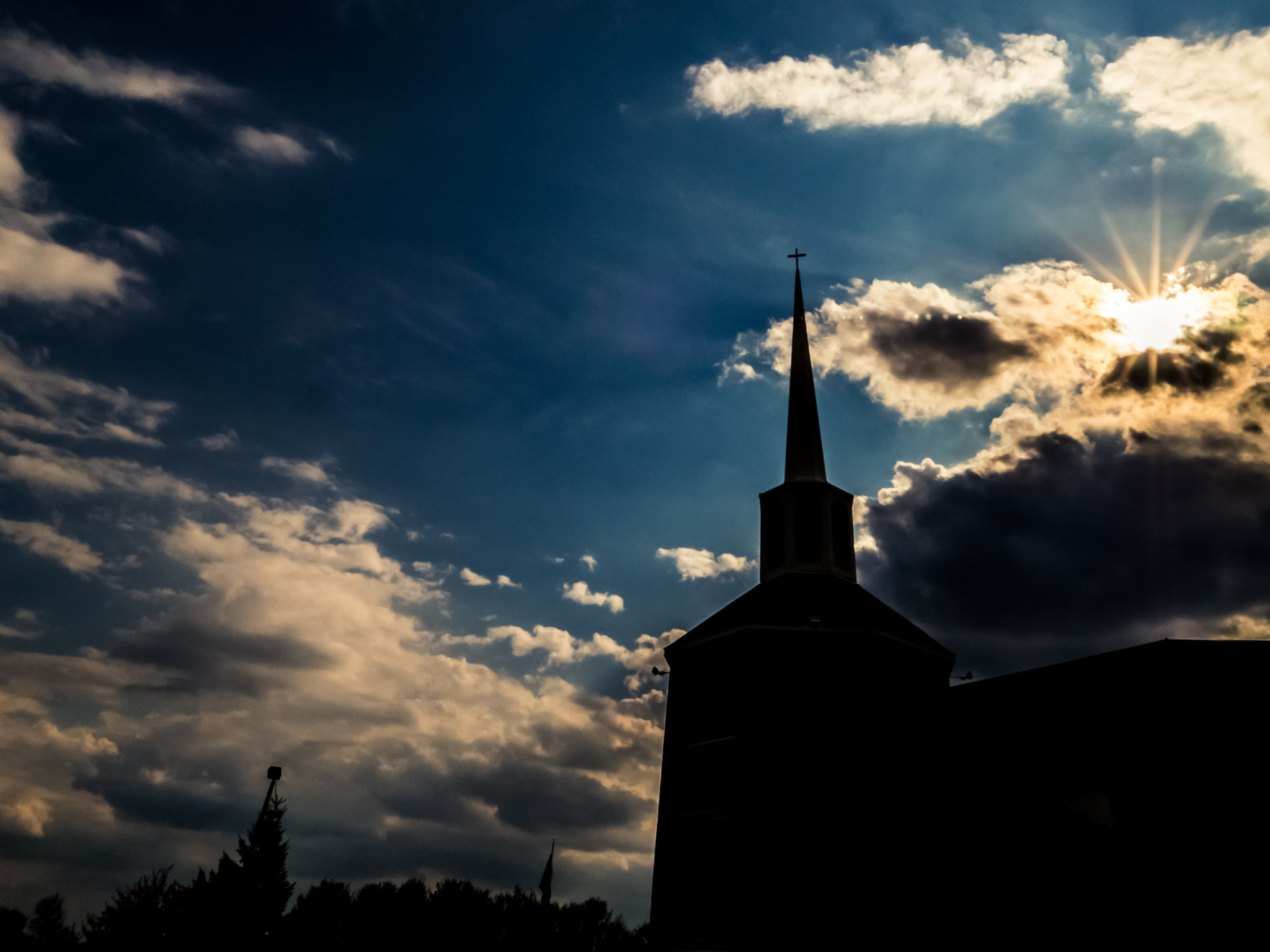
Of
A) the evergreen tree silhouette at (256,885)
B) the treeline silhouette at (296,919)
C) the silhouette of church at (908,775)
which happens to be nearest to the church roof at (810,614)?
the silhouette of church at (908,775)

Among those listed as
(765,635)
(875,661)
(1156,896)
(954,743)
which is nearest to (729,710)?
(765,635)

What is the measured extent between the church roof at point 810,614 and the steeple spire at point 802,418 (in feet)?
14.3

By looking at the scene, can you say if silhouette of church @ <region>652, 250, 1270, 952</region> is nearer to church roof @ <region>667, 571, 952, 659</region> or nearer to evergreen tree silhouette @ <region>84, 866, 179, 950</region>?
church roof @ <region>667, 571, 952, 659</region>

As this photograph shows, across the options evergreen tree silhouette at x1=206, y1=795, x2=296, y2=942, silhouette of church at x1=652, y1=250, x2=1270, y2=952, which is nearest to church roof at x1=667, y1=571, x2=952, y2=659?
silhouette of church at x1=652, y1=250, x2=1270, y2=952

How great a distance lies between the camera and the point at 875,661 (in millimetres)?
28094

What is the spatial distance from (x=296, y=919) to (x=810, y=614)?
48.6 metres

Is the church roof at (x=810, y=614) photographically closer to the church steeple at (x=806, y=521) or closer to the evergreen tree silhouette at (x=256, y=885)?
the church steeple at (x=806, y=521)

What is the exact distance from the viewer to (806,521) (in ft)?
106

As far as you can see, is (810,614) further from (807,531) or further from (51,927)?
(51,927)

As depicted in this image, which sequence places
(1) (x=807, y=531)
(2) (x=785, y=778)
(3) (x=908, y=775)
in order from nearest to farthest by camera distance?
(3) (x=908, y=775) < (2) (x=785, y=778) < (1) (x=807, y=531)

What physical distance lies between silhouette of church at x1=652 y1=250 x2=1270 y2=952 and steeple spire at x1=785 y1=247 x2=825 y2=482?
0.30 meters

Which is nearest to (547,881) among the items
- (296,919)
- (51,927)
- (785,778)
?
(785,778)

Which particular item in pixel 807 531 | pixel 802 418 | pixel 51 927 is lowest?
pixel 51 927

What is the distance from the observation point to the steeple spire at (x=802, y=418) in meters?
33.7
